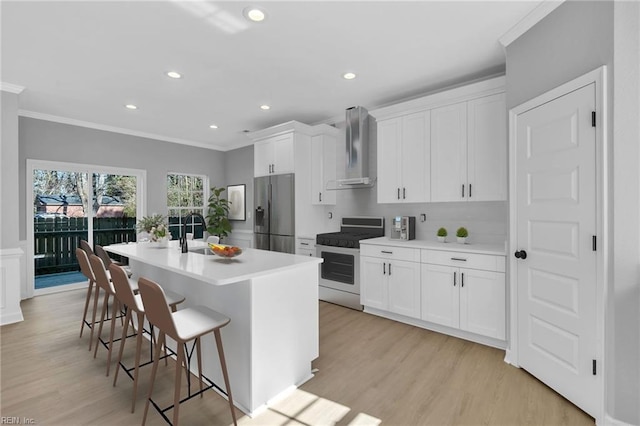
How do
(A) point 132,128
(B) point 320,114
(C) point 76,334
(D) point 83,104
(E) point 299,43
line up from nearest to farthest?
(E) point 299,43 < (C) point 76,334 < (D) point 83,104 < (B) point 320,114 < (A) point 132,128

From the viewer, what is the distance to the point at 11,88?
352cm

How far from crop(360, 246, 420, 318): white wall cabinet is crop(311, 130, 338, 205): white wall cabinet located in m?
1.41

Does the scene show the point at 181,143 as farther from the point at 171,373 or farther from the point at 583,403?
the point at 583,403

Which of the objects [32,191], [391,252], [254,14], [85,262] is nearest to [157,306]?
[85,262]

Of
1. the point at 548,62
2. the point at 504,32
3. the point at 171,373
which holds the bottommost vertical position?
the point at 171,373

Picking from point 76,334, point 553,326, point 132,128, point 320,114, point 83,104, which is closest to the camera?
point 553,326

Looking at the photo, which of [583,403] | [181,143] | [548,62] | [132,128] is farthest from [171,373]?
[181,143]

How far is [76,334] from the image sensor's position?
3219mm

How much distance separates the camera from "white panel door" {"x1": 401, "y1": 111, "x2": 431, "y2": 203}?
355 cm

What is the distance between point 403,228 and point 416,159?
2.90ft

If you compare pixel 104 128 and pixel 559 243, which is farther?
pixel 104 128

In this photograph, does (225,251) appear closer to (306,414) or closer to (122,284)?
(122,284)

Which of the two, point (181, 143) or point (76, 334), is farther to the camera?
point (181, 143)

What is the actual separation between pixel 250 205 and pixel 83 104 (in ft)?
10.7
